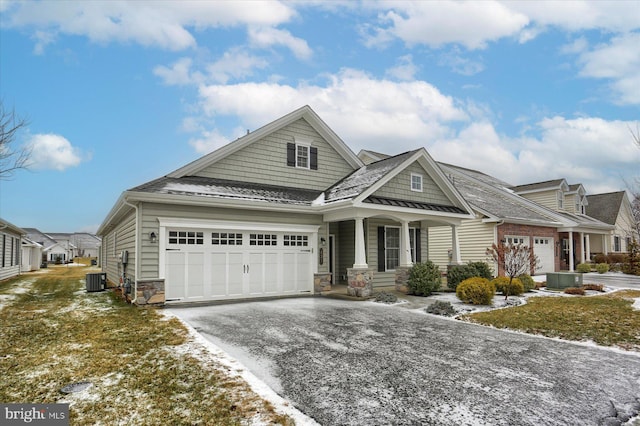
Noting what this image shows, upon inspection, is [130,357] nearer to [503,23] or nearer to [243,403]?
[243,403]

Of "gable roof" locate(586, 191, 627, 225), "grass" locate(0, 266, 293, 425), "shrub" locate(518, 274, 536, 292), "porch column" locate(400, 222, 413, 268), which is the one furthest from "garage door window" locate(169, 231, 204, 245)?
"gable roof" locate(586, 191, 627, 225)

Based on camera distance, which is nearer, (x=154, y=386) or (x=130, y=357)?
(x=154, y=386)

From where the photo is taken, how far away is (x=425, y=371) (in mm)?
5156

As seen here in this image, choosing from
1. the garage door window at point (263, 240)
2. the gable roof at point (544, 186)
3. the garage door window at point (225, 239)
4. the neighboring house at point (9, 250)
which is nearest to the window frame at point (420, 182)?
the garage door window at point (263, 240)

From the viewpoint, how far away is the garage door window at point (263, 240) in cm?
1220

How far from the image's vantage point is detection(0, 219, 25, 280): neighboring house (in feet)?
68.7

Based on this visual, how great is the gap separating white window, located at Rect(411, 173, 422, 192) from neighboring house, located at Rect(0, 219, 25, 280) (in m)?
20.1

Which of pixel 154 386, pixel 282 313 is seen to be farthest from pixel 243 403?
pixel 282 313

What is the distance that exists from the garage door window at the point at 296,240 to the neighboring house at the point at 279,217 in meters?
0.04

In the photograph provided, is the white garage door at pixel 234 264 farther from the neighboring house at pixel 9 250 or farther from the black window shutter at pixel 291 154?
the neighboring house at pixel 9 250

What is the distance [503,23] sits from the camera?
41.2 ft

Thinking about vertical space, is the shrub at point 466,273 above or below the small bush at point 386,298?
above

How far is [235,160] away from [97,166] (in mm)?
12428

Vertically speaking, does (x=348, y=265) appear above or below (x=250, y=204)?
A: below
